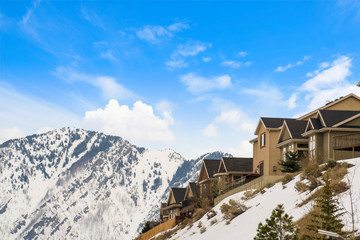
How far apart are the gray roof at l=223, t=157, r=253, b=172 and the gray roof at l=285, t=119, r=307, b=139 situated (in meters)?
14.8

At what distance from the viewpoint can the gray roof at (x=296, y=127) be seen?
52178 mm

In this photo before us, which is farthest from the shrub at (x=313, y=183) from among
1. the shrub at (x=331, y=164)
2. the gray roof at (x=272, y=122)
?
the gray roof at (x=272, y=122)

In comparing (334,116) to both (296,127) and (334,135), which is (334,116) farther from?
(296,127)

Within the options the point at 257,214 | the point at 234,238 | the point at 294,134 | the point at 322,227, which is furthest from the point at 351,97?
the point at 322,227

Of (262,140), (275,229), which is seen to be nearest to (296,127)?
(262,140)

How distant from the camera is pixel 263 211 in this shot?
35875mm

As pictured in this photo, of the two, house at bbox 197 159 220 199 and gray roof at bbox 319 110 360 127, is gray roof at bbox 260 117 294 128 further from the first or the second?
house at bbox 197 159 220 199

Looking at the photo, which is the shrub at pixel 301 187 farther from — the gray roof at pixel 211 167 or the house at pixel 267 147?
the gray roof at pixel 211 167

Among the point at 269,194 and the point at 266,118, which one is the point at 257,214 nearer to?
the point at 269,194

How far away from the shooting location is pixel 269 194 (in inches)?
1592

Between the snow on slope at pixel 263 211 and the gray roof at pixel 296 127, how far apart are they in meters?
10.4

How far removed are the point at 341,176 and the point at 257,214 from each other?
6561mm

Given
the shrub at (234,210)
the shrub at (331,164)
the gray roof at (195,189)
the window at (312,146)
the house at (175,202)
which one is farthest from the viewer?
the house at (175,202)

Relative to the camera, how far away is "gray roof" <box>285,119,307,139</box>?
5218 centimetres
